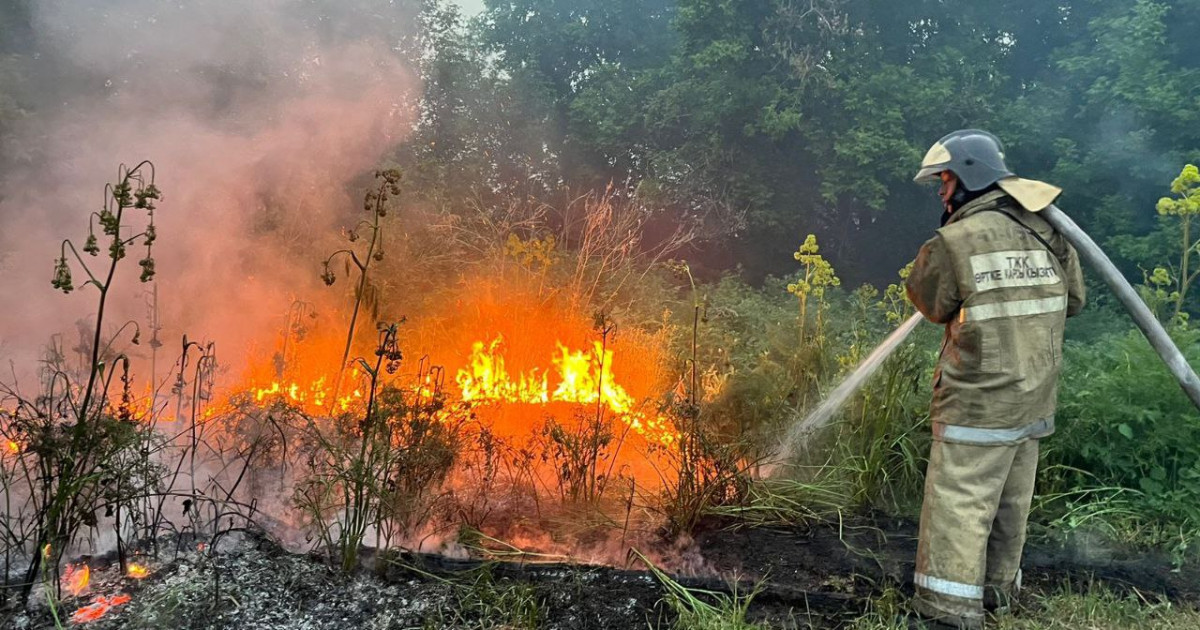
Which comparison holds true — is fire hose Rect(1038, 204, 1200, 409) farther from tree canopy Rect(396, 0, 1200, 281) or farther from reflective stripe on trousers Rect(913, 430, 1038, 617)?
tree canopy Rect(396, 0, 1200, 281)

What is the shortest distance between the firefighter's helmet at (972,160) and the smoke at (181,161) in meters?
6.15

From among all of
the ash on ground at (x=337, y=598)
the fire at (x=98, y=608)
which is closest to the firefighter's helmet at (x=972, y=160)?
the ash on ground at (x=337, y=598)

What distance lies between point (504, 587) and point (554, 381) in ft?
11.1

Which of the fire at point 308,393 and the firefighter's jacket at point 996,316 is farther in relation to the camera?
the fire at point 308,393

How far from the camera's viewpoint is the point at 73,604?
9.36ft

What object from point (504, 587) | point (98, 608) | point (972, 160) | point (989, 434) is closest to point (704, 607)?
point (504, 587)

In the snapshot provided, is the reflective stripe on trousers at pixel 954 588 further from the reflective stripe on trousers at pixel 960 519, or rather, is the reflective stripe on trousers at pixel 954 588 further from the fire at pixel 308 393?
the fire at pixel 308 393

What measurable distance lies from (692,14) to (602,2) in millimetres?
4405

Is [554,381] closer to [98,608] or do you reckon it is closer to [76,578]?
[76,578]

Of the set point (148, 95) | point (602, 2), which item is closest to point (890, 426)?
point (148, 95)

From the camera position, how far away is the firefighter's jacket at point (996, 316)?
2.94 metres

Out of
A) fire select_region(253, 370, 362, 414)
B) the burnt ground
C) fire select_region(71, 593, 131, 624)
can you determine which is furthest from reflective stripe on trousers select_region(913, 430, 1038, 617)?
fire select_region(253, 370, 362, 414)

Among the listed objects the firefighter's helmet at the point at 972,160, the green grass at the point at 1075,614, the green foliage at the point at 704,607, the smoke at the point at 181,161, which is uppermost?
the smoke at the point at 181,161

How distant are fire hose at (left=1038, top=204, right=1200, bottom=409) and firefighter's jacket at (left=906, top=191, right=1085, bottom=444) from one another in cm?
6
